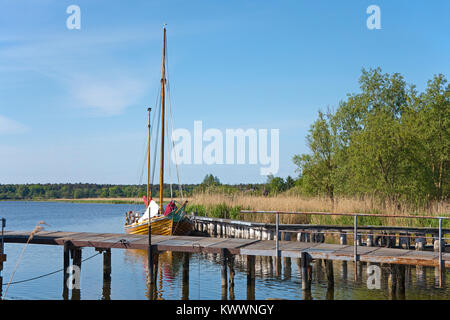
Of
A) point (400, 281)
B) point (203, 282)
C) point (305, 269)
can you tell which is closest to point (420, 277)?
point (400, 281)

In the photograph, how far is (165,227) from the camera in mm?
26406

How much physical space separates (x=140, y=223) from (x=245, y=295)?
1280 centimetres

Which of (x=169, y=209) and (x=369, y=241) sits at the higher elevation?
(x=169, y=209)

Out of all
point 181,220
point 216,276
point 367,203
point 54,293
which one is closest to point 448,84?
point 367,203

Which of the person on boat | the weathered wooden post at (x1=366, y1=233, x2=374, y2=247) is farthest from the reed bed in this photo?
the person on boat

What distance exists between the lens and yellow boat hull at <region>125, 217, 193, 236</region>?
26328 millimetres

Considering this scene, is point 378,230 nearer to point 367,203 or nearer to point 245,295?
point 367,203

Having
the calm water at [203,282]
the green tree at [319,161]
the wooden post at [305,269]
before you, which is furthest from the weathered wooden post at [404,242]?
the green tree at [319,161]

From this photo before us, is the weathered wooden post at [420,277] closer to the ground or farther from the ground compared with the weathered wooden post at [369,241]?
closer to the ground

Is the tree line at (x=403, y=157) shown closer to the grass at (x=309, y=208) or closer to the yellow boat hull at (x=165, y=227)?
the grass at (x=309, y=208)

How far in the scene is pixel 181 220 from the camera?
26953 millimetres

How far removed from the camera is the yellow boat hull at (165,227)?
2633 cm

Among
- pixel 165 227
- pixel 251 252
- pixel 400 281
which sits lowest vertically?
pixel 400 281

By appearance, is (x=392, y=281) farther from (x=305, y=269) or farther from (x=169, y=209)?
(x=169, y=209)
